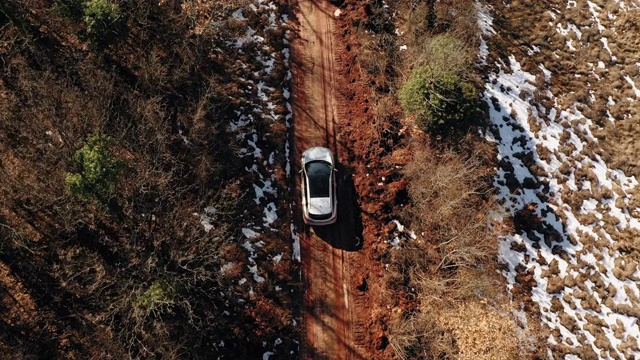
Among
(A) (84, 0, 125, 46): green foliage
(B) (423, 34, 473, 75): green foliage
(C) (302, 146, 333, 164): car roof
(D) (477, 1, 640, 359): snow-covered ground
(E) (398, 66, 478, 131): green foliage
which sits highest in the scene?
(A) (84, 0, 125, 46): green foliage

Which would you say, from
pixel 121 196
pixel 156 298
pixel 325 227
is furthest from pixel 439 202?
pixel 121 196

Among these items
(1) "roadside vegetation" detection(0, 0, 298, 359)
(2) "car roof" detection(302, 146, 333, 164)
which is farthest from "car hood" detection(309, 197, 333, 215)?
(1) "roadside vegetation" detection(0, 0, 298, 359)

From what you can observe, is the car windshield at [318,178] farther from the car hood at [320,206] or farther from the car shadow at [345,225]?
the car shadow at [345,225]

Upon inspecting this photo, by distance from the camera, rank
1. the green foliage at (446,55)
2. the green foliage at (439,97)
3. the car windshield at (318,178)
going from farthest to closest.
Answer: the green foliage at (446,55)
the green foliage at (439,97)
the car windshield at (318,178)

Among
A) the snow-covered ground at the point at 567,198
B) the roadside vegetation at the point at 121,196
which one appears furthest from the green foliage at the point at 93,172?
the snow-covered ground at the point at 567,198

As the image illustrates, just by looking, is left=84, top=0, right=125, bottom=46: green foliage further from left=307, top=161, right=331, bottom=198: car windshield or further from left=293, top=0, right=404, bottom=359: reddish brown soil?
left=307, top=161, right=331, bottom=198: car windshield

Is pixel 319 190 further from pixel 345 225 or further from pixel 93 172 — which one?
pixel 93 172

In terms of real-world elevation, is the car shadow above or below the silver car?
below
